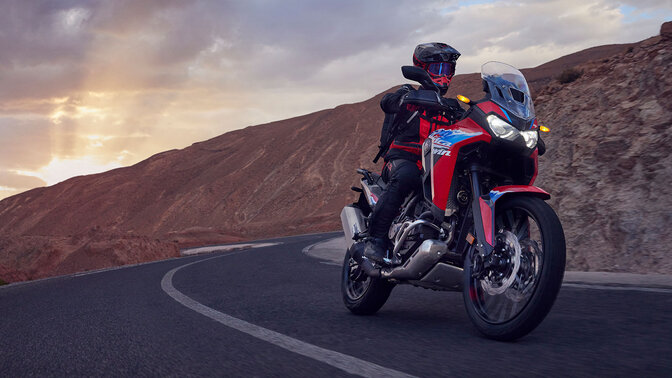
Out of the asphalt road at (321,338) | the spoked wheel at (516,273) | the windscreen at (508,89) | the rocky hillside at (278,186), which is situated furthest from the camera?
the rocky hillside at (278,186)

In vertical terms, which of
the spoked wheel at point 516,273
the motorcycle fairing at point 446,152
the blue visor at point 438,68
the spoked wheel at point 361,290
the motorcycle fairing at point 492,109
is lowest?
the spoked wheel at point 361,290

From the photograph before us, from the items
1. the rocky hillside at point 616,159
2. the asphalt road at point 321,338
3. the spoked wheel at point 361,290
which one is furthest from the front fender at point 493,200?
the rocky hillside at point 616,159

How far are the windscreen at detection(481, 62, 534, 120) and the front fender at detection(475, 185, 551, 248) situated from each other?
1.86 ft

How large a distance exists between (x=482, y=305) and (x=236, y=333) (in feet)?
5.95

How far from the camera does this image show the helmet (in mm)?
5070

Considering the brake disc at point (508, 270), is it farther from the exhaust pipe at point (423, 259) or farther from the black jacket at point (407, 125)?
the black jacket at point (407, 125)

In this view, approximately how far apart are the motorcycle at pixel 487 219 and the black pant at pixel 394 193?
3.3 inches

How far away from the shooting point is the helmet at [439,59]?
5.07m

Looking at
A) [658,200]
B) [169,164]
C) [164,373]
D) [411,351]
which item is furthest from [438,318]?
[169,164]

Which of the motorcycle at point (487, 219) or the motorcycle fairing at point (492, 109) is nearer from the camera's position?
the motorcycle at point (487, 219)

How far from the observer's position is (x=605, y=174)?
1232cm

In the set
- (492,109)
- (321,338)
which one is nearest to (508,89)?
(492,109)

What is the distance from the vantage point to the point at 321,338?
4.29 metres

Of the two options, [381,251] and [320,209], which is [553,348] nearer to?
[381,251]
